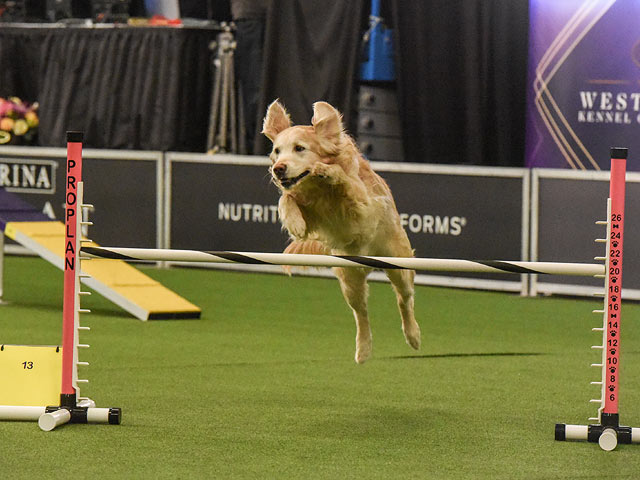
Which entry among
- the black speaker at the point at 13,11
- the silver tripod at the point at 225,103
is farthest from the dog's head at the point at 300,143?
the black speaker at the point at 13,11

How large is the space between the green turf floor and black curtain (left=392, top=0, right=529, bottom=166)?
188 cm

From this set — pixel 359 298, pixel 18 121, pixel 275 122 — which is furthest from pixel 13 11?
pixel 275 122

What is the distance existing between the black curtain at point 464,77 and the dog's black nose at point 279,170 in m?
6.91

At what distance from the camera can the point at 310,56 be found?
1274cm

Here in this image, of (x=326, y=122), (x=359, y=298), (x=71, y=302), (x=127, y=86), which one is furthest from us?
(x=127, y=86)

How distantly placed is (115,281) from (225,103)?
421 centimetres

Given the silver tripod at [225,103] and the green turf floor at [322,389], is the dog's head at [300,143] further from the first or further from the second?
the silver tripod at [225,103]

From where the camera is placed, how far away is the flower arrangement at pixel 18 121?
Answer: 46.8 feet

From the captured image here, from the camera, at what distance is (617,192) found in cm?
564

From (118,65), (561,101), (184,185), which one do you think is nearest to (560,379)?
(561,101)

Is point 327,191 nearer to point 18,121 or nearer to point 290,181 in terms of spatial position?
point 290,181

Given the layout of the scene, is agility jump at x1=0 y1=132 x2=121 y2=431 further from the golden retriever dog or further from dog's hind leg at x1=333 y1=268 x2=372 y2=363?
dog's hind leg at x1=333 y1=268 x2=372 y2=363

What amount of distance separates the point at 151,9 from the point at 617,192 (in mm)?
10348

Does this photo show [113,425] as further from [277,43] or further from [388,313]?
[277,43]
